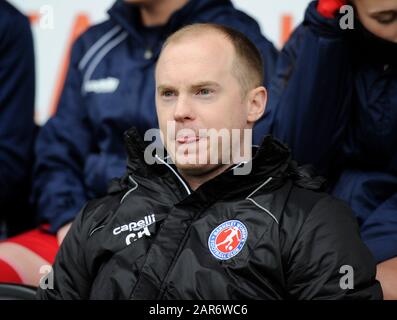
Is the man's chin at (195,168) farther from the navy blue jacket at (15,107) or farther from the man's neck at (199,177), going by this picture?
the navy blue jacket at (15,107)

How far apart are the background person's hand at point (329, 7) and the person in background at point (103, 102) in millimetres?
274

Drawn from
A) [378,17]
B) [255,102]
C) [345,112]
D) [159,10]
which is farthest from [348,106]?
[159,10]

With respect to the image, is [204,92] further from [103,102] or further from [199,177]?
[103,102]

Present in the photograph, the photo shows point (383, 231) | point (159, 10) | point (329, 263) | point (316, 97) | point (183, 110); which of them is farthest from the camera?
point (159, 10)

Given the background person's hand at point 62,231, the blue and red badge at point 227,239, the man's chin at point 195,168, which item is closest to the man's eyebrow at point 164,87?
the man's chin at point 195,168

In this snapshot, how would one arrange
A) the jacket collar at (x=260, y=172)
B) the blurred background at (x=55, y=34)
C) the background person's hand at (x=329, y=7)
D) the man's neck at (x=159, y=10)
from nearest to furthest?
the jacket collar at (x=260, y=172)
the background person's hand at (x=329, y=7)
the man's neck at (x=159, y=10)
the blurred background at (x=55, y=34)

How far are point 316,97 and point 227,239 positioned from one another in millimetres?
570

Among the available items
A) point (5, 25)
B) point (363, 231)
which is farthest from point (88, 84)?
point (363, 231)

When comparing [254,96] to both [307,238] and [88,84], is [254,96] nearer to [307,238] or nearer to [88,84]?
[307,238]

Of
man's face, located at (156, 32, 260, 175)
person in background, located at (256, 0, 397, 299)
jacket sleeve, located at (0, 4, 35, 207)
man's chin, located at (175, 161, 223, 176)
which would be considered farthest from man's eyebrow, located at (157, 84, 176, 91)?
jacket sleeve, located at (0, 4, 35, 207)

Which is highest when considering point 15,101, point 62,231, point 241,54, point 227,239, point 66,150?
point 241,54

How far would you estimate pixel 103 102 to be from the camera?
2014 mm

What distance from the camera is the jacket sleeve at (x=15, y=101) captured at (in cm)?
212

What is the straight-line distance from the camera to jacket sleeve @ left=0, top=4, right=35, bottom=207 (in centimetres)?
212
